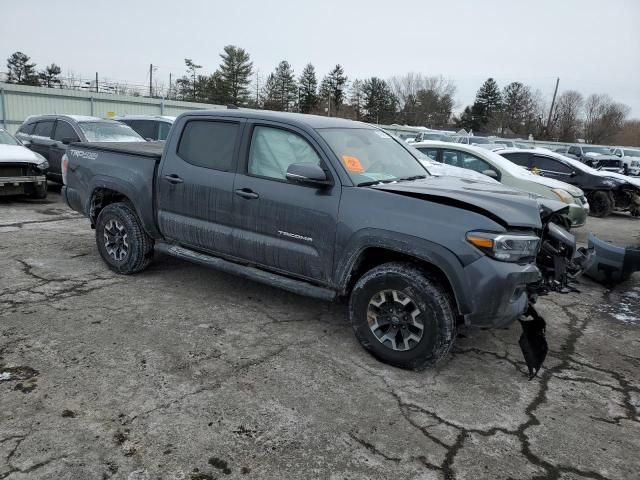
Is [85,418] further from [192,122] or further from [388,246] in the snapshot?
[192,122]

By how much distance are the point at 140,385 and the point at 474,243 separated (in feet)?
8.04

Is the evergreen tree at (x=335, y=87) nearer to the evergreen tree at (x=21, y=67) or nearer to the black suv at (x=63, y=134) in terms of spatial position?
the evergreen tree at (x=21, y=67)

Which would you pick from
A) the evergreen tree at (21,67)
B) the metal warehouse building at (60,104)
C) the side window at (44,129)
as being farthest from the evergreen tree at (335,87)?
the side window at (44,129)

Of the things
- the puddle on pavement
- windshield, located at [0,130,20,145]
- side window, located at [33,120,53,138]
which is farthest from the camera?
side window, located at [33,120,53,138]

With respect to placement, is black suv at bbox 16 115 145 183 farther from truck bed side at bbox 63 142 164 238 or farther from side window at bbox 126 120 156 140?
truck bed side at bbox 63 142 164 238

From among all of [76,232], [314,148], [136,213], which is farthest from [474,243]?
[76,232]

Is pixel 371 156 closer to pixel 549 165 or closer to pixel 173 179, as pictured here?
pixel 173 179

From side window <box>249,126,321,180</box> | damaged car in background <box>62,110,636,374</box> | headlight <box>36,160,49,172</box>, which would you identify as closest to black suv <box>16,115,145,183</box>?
headlight <box>36,160,49,172</box>

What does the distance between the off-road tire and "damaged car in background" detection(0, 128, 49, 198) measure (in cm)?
1272

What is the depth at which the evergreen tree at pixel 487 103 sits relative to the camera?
80300 mm

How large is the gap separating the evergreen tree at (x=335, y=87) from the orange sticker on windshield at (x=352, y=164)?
238 feet

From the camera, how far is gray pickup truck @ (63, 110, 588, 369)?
335 centimetres

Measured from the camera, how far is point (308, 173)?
3.71 meters

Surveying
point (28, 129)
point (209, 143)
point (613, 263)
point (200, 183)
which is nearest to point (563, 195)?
point (613, 263)
